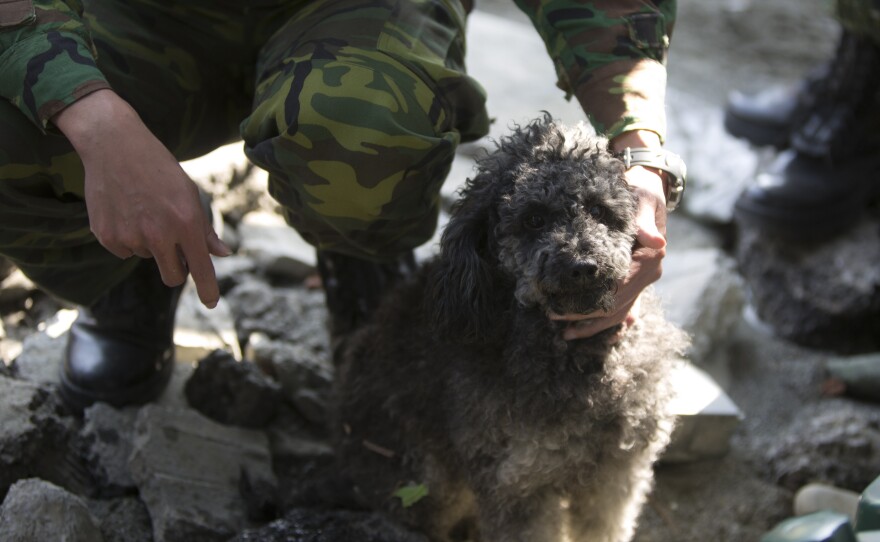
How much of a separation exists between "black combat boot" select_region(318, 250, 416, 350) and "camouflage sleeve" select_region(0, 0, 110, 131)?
3.58ft

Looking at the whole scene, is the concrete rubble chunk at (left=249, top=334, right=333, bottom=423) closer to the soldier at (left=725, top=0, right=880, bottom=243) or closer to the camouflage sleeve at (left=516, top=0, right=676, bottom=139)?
the camouflage sleeve at (left=516, top=0, right=676, bottom=139)

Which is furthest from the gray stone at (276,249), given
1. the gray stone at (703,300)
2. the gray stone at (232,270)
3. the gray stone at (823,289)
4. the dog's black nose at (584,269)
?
the gray stone at (823,289)

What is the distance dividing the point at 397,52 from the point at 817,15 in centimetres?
574

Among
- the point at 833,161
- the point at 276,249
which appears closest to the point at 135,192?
the point at 276,249

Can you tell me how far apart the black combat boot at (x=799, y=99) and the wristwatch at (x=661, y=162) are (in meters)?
2.09

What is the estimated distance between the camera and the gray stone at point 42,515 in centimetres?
199

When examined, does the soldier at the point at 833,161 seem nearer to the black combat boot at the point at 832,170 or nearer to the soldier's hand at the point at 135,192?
the black combat boot at the point at 832,170

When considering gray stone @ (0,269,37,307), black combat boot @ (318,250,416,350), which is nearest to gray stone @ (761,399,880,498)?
black combat boot @ (318,250,416,350)

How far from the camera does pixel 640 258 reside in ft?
6.89

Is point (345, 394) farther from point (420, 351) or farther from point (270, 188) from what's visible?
point (270, 188)

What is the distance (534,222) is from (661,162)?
1.26 ft

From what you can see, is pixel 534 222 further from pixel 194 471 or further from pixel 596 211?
pixel 194 471

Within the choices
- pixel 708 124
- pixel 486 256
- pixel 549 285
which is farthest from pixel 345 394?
pixel 708 124

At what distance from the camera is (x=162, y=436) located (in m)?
2.56
